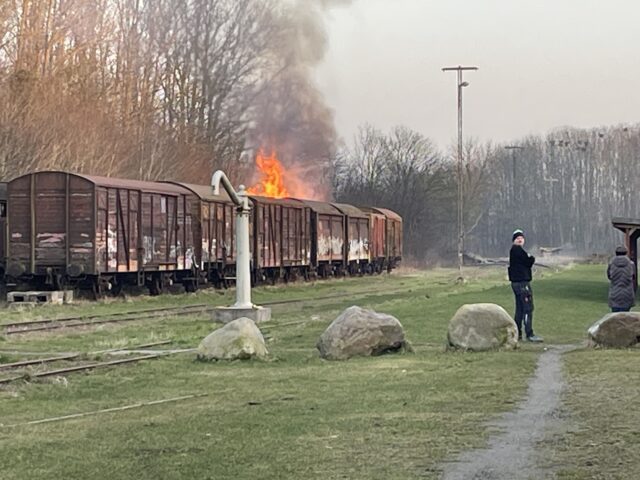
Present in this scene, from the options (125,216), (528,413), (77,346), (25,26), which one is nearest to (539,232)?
(25,26)

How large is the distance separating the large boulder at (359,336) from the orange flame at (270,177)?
1886 inches

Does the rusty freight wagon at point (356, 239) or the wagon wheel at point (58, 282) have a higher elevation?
the rusty freight wagon at point (356, 239)

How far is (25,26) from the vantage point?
51.3m

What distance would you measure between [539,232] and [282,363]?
11609 centimetres

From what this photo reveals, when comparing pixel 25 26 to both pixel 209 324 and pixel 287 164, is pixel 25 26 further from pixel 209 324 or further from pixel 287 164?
pixel 209 324

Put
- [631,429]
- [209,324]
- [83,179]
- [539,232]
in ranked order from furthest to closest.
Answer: [539,232]
[83,179]
[209,324]
[631,429]

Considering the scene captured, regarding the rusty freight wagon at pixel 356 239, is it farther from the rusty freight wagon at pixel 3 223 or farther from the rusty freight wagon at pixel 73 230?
the rusty freight wagon at pixel 3 223

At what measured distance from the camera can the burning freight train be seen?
3384cm

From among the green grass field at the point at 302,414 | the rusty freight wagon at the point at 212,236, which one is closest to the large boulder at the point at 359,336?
the green grass field at the point at 302,414

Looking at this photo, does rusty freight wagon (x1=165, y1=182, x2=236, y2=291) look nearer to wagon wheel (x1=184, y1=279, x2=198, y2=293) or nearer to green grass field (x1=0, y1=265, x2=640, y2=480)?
wagon wheel (x1=184, y1=279, x2=198, y2=293)

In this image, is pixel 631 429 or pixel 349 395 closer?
pixel 631 429

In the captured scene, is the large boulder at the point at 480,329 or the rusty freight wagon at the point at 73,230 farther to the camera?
the rusty freight wagon at the point at 73,230

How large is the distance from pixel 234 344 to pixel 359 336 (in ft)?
6.09

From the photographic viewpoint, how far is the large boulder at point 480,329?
17.5 m
